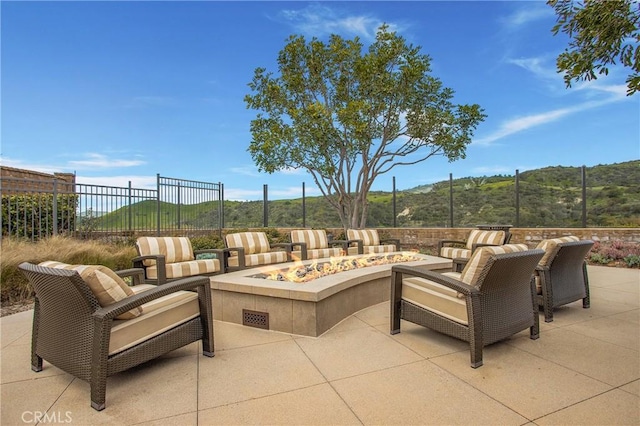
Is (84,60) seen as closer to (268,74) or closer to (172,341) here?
(268,74)

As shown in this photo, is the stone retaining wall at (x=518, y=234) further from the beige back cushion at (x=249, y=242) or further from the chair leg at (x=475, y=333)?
the chair leg at (x=475, y=333)

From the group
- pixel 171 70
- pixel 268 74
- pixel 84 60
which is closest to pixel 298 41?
pixel 268 74

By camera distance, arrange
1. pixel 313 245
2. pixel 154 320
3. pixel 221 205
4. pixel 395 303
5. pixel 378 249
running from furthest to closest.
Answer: pixel 221 205 < pixel 378 249 < pixel 313 245 < pixel 395 303 < pixel 154 320

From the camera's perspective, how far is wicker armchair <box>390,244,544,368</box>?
245 cm

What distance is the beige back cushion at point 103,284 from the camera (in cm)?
199

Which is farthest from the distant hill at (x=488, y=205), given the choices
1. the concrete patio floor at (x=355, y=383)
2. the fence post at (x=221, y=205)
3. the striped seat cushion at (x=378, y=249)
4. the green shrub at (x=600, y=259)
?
the concrete patio floor at (x=355, y=383)

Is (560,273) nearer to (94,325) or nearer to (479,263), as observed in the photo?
(479,263)

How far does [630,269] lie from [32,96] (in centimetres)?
1397

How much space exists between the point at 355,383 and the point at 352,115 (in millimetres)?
8000

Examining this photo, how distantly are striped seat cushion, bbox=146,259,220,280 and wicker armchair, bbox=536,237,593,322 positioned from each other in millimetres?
4157

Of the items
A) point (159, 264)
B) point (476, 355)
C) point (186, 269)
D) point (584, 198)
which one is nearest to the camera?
point (476, 355)

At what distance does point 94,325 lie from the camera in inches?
76.3

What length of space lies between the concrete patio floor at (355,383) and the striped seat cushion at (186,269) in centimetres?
138

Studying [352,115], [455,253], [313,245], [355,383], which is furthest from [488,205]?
[355,383]
